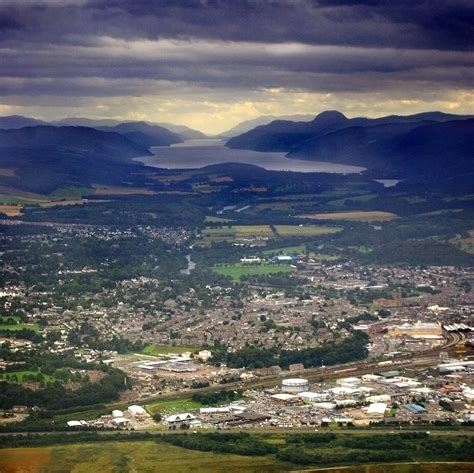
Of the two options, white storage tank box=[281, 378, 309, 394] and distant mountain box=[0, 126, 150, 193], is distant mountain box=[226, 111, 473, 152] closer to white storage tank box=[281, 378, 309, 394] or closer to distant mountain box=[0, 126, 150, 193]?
distant mountain box=[0, 126, 150, 193]

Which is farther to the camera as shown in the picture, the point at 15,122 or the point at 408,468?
the point at 15,122

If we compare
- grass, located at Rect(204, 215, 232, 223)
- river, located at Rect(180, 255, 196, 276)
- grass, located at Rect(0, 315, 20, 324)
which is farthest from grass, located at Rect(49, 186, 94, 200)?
grass, located at Rect(0, 315, 20, 324)

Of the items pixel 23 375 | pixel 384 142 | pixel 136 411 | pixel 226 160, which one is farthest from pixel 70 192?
pixel 136 411

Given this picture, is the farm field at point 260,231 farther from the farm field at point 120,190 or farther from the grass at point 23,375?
the grass at point 23,375

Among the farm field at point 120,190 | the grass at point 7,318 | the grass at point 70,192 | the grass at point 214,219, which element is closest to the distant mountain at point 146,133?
the farm field at point 120,190

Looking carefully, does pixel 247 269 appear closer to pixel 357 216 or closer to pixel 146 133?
pixel 357 216

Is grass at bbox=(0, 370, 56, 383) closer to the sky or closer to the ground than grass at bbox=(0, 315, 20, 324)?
closer to the sky
